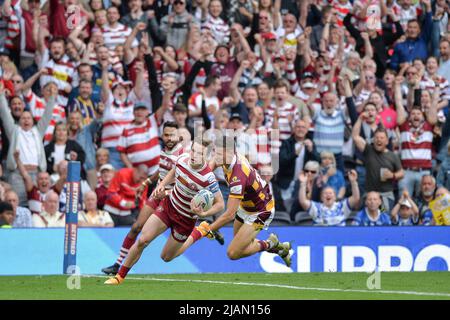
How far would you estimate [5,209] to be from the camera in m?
18.1

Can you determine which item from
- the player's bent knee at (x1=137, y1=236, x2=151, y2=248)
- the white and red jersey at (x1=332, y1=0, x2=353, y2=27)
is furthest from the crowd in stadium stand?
the player's bent knee at (x1=137, y1=236, x2=151, y2=248)

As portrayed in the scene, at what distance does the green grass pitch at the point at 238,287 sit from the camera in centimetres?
1339

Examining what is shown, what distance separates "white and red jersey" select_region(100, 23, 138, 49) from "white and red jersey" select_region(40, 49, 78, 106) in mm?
1071

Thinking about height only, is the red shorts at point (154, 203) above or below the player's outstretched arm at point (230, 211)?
below

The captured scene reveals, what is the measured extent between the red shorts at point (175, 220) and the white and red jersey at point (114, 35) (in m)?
6.44

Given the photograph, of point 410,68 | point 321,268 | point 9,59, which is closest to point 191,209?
point 321,268

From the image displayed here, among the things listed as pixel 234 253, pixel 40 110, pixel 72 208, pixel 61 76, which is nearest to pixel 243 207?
pixel 234 253

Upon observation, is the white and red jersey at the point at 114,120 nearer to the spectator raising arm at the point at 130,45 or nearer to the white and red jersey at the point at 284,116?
the spectator raising arm at the point at 130,45

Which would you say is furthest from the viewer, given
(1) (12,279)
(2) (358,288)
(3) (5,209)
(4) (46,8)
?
(4) (46,8)

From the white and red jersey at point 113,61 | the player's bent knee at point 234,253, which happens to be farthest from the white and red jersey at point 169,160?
the white and red jersey at point 113,61

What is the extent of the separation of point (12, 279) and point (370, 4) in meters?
10.8

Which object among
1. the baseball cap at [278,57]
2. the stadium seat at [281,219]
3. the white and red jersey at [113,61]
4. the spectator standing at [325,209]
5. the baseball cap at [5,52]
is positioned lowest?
the stadium seat at [281,219]

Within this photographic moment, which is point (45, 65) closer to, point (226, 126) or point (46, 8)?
point (46, 8)

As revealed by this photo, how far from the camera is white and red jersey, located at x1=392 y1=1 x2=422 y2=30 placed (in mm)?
24097
